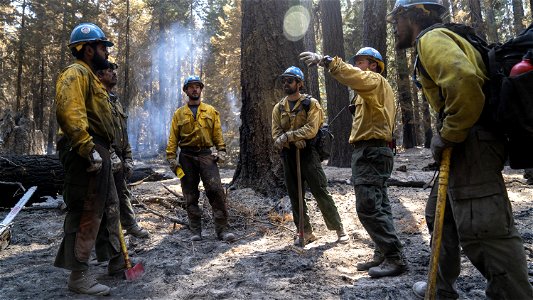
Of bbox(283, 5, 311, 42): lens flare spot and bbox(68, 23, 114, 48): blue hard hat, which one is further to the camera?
bbox(283, 5, 311, 42): lens flare spot

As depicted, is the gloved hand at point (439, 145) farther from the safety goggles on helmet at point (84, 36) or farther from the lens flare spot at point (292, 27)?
the lens flare spot at point (292, 27)

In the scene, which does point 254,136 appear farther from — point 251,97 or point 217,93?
point 217,93

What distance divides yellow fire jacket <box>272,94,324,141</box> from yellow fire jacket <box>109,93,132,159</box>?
2046mm

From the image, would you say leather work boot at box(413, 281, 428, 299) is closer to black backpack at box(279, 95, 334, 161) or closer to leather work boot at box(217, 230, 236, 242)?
black backpack at box(279, 95, 334, 161)

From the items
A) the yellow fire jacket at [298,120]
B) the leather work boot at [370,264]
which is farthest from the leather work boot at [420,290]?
the yellow fire jacket at [298,120]

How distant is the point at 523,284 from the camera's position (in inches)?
92.0

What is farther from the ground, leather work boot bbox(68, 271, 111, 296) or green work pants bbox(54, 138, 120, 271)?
green work pants bbox(54, 138, 120, 271)

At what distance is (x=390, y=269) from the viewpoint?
3.92 m

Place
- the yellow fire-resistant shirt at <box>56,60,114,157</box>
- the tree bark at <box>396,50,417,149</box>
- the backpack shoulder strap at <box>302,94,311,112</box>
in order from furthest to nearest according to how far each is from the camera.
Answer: the tree bark at <box>396,50,417,149</box>, the backpack shoulder strap at <box>302,94,311,112</box>, the yellow fire-resistant shirt at <box>56,60,114,157</box>

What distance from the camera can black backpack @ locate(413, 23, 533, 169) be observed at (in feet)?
7.34

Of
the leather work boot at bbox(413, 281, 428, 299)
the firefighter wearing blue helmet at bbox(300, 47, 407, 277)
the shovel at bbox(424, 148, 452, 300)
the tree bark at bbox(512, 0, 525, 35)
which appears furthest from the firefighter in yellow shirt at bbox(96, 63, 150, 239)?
the tree bark at bbox(512, 0, 525, 35)

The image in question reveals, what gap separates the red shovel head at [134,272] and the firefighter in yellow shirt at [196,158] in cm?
145

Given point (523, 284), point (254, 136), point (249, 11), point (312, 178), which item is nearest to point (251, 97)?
point (254, 136)

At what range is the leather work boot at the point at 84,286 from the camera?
12.0 feet
